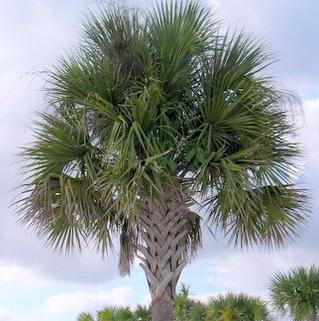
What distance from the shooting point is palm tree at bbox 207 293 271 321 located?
16.3m

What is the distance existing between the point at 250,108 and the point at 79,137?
2292mm

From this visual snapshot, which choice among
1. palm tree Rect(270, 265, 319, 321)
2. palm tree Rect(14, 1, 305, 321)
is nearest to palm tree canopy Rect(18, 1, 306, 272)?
palm tree Rect(14, 1, 305, 321)

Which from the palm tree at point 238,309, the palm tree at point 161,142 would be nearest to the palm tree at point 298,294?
the palm tree at point 238,309

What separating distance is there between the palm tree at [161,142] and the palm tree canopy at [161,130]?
0.05 feet

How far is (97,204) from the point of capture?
948 centimetres

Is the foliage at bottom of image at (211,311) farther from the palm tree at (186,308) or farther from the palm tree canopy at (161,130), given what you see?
the palm tree canopy at (161,130)

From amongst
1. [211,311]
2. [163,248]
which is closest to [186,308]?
[211,311]

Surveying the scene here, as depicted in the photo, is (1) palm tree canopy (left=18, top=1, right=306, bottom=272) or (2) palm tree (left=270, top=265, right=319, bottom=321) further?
(2) palm tree (left=270, top=265, right=319, bottom=321)

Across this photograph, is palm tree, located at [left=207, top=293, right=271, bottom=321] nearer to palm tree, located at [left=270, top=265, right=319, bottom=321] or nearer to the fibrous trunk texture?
palm tree, located at [left=270, top=265, right=319, bottom=321]

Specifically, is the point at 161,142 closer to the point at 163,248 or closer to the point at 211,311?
the point at 163,248

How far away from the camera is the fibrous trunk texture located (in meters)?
8.91

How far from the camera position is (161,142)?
905cm

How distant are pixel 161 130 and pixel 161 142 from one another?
16cm

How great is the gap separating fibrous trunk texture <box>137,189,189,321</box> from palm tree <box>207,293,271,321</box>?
744 cm
